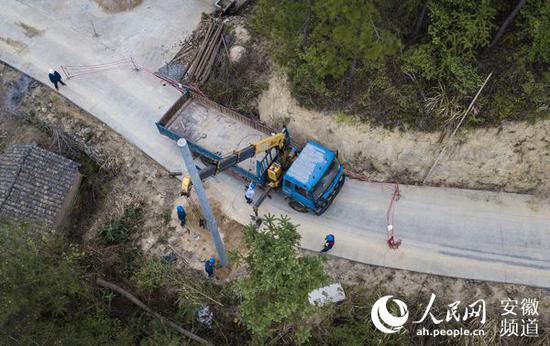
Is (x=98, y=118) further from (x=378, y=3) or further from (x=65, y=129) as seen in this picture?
(x=378, y=3)

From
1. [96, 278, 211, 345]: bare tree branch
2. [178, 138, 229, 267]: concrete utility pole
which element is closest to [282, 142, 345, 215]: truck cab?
[178, 138, 229, 267]: concrete utility pole

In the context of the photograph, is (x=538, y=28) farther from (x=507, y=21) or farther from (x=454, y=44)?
(x=454, y=44)

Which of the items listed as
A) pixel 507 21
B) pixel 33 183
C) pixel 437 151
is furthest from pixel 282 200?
pixel 507 21

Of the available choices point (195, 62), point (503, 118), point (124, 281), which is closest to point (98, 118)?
point (195, 62)

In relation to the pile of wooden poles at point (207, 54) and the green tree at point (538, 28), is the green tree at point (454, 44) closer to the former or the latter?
the green tree at point (538, 28)

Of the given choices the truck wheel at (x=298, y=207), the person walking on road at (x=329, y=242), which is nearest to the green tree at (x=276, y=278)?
the person walking on road at (x=329, y=242)
